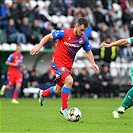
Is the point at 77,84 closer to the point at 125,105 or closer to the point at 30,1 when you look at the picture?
the point at 30,1

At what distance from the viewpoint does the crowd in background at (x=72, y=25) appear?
26.8 meters

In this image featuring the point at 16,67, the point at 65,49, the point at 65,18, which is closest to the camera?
the point at 65,49

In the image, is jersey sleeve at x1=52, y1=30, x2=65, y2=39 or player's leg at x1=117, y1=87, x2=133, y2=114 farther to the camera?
player's leg at x1=117, y1=87, x2=133, y2=114

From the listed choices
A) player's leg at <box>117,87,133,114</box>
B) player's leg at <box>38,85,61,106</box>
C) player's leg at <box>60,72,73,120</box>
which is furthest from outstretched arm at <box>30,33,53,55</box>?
player's leg at <box>117,87,133,114</box>

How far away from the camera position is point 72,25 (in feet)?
94.5

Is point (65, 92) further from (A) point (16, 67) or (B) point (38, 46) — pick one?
(A) point (16, 67)

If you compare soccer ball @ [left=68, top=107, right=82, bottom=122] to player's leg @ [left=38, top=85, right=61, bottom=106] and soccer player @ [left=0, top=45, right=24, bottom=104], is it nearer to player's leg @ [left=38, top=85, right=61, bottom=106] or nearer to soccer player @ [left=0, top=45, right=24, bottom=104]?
player's leg @ [left=38, top=85, right=61, bottom=106]

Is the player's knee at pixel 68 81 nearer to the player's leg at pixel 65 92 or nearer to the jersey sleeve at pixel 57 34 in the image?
the player's leg at pixel 65 92

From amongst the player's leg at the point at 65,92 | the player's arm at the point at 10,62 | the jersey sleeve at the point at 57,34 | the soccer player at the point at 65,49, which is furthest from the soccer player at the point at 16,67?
the player's leg at the point at 65,92

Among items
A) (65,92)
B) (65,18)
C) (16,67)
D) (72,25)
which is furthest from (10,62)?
(65,92)

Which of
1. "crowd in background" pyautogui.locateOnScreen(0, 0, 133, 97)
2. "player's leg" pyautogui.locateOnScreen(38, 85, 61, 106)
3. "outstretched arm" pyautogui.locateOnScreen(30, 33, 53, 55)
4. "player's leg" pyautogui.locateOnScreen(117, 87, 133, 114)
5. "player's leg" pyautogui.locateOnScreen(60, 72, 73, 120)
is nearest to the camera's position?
"outstretched arm" pyautogui.locateOnScreen(30, 33, 53, 55)

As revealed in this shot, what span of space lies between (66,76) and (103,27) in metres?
16.4

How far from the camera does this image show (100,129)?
1082 centimetres

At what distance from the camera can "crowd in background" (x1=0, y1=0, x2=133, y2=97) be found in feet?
87.8
